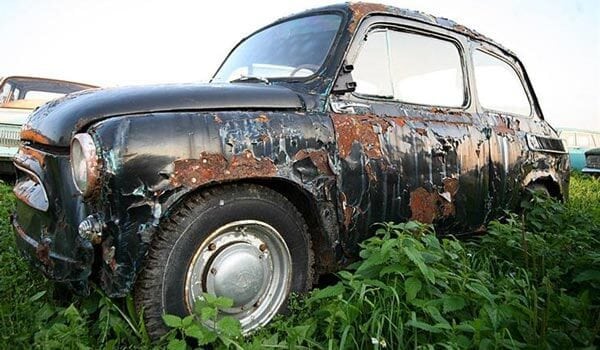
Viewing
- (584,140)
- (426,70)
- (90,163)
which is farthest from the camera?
(584,140)

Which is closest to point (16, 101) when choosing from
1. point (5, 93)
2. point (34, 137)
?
point (5, 93)

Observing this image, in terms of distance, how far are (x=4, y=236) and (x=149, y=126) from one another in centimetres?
228

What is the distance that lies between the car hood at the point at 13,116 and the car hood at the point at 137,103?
3.48 metres

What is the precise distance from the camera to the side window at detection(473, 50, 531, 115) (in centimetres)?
339

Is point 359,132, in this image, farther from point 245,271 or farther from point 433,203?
point 245,271

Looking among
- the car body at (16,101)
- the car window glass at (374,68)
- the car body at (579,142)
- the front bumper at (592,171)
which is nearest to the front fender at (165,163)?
the car window glass at (374,68)

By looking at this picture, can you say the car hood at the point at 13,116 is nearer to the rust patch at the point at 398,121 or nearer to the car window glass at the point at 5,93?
the car window glass at the point at 5,93

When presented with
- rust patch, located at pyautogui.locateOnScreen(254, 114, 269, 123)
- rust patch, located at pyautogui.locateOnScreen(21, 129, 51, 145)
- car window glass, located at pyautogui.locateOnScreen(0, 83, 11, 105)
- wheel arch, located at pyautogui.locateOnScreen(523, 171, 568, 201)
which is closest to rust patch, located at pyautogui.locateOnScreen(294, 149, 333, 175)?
rust patch, located at pyautogui.locateOnScreen(254, 114, 269, 123)

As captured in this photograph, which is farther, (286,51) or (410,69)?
(410,69)

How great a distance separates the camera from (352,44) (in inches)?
97.7

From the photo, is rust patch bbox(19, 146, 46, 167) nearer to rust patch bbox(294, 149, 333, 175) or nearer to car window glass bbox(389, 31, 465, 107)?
rust patch bbox(294, 149, 333, 175)

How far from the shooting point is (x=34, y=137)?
2035mm

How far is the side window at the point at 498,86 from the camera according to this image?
3.39 metres

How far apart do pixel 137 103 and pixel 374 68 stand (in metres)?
1.47
